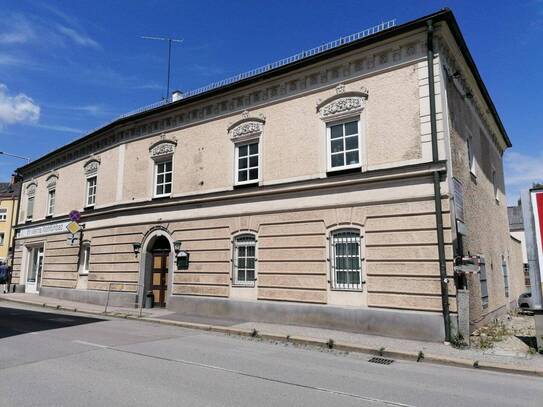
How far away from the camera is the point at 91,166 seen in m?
21.3

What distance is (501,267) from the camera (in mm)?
17328

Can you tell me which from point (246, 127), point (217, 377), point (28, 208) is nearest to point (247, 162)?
point (246, 127)

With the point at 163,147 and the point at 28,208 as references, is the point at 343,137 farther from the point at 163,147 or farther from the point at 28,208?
the point at 28,208

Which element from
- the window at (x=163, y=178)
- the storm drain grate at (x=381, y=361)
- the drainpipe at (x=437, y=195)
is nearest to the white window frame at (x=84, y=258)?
the window at (x=163, y=178)

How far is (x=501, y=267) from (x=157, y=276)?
1434 centimetres

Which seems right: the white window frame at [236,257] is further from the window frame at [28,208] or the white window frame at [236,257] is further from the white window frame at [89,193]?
the window frame at [28,208]

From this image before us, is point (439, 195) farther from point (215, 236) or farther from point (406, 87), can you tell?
point (215, 236)

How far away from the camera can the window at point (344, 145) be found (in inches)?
512

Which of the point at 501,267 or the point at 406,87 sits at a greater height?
the point at 406,87

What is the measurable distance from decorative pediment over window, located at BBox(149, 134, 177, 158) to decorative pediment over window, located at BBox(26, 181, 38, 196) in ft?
41.0

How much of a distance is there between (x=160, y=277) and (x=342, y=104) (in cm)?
1026

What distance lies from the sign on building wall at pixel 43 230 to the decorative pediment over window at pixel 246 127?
12.1m

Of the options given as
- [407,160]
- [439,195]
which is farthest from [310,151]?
[439,195]

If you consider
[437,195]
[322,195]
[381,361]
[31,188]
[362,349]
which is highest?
[31,188]
